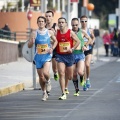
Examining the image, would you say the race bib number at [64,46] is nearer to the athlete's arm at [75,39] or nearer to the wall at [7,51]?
the athlete's arm at [75,39]

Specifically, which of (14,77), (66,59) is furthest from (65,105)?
(14,77)

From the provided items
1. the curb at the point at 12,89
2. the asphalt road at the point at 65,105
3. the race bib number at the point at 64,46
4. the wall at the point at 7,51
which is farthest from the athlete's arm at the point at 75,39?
the wall at the point at 7,51

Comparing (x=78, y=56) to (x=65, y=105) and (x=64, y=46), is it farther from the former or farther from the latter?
(x=65, y=105)

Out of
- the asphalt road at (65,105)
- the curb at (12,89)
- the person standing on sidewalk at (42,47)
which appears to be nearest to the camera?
the asphalt road at (65,105)

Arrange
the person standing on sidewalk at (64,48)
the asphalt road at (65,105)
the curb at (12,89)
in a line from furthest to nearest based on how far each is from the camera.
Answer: the curb at (12,89) → the person standing on sidewalk at (64,48) → the asphalt road at (65,105)

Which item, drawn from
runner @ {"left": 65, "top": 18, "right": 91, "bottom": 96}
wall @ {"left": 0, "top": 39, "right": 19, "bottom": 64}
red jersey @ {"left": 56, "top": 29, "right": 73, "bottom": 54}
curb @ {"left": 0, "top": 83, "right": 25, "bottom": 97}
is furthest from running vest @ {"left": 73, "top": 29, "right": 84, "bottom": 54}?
wall @ {"left": 0, "top": 39, "right": 19, "bottom": 64}

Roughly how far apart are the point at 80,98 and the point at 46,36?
66.3 inches

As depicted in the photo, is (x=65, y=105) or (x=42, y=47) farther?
(x=42, y=47)

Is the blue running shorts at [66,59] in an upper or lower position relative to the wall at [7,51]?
upper

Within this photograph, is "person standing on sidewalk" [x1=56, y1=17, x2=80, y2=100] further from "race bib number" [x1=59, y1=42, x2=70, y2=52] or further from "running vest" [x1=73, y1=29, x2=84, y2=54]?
"running vest" [x1=73, y1=29, x2=84, y2=54]

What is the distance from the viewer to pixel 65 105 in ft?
54.9

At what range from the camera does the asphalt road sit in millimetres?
14438

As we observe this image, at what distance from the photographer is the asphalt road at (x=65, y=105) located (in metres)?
14.4

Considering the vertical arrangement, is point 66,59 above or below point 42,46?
below
